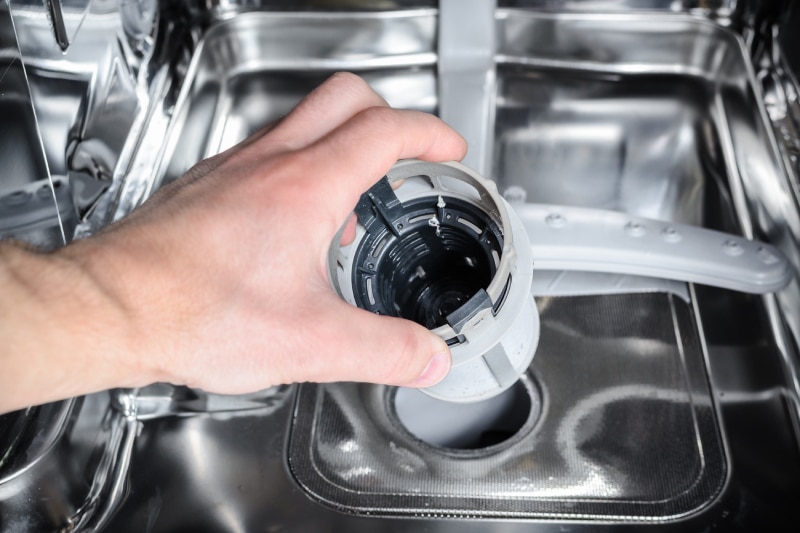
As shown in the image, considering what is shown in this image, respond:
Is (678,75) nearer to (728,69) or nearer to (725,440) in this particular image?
(728,69)

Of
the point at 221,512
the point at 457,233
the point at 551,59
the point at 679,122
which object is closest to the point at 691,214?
the point at 679,122

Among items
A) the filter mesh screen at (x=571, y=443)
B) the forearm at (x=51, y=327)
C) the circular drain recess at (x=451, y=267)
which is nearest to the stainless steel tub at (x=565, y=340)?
the filter mesh screen at (x=571, y=443)

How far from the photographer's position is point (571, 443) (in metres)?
0.70

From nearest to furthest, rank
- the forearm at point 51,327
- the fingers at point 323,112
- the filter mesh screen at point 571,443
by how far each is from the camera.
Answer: the forearm at point 51,327 → the fingers at point 323,112 → the filter mesh screen at point 571,443

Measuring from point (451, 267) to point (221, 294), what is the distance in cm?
22

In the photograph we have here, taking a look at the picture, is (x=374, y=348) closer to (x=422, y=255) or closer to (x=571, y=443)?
(x=422, y=255)

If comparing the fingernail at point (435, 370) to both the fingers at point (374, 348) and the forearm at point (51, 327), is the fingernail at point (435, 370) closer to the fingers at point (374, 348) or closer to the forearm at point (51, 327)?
the fingers at point (374, 348)

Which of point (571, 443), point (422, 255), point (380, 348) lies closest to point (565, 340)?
point (571, 443)

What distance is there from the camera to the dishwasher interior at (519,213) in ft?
2.19

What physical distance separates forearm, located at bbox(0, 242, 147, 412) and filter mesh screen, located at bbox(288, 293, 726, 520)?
28 cm

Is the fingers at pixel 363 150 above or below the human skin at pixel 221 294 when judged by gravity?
above

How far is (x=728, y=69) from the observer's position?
946 millimetres

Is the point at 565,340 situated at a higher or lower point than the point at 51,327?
lower

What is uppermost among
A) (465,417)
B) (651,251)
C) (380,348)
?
(380,348)
